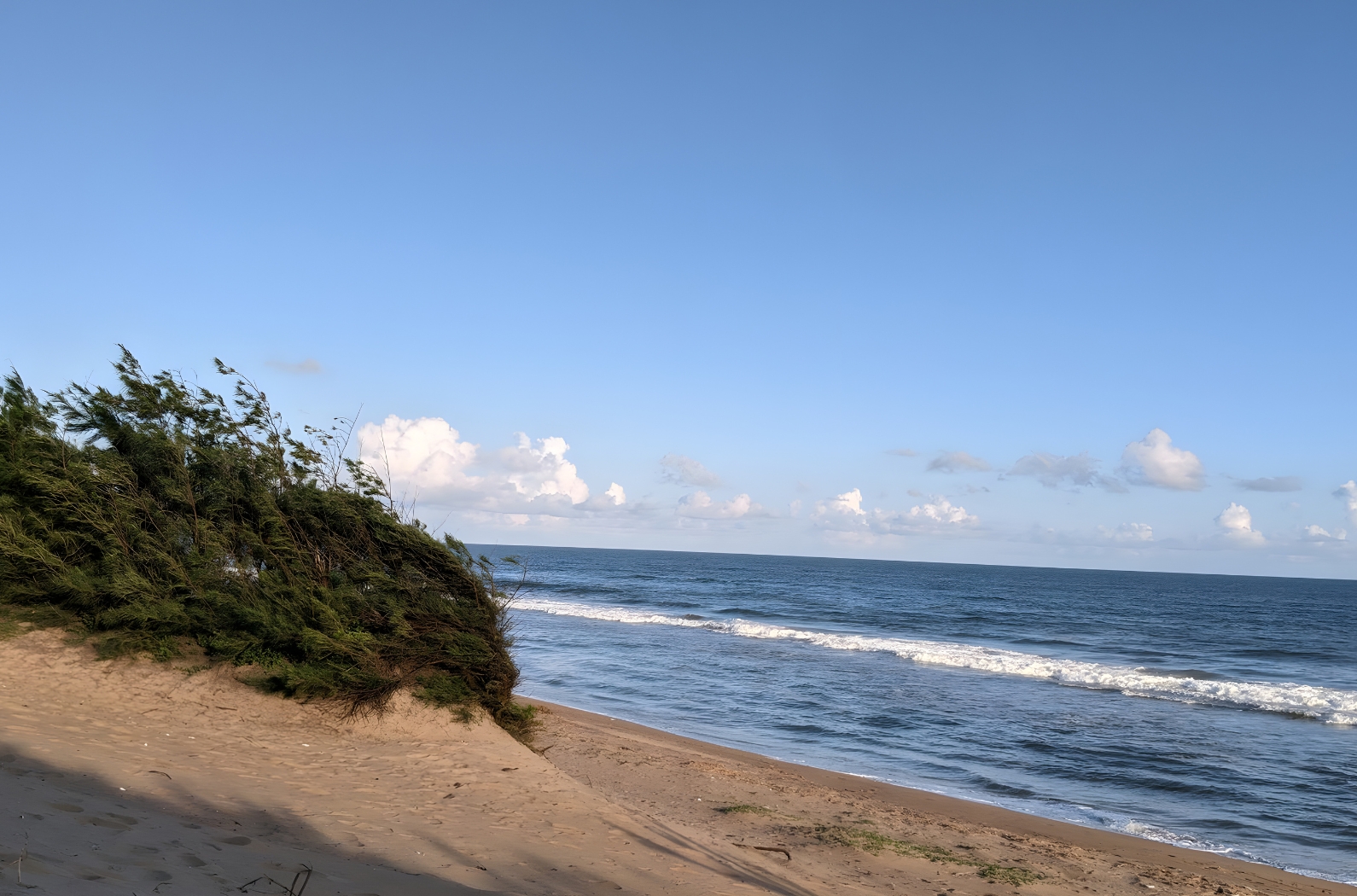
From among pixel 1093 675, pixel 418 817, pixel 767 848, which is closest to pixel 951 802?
pixel 767 848

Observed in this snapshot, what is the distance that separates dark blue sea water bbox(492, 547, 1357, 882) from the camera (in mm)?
12164

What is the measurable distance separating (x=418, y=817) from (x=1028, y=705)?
16.1 metres

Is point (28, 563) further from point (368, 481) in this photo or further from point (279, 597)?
point (368, 481)

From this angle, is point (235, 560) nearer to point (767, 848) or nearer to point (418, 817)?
point (418, 817)

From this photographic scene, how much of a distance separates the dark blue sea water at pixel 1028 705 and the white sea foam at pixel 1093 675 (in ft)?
0.39

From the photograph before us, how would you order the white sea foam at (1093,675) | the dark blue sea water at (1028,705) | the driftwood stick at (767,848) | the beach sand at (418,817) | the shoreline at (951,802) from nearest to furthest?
the beach sand at (418,817)
the driftwood stick at (767,848)
the shoreline at (951,802)
the dark blue sea water at (1028,705)
the white sea foam at (1093,675)

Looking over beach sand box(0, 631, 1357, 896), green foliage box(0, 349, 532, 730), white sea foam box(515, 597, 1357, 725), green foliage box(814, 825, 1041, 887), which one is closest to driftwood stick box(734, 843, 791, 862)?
beach sand box(0, 631, 1357, 896)

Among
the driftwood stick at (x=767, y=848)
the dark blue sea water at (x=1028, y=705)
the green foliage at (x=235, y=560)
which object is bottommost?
the dark blue sea water at (x=1028, y=705)

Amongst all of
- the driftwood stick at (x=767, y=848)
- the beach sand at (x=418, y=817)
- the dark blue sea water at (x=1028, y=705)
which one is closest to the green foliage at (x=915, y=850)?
the beach sand at (x=418, y=817)

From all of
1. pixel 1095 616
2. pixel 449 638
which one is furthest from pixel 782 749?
pixel 1095 616

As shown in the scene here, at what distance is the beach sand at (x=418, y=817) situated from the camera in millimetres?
5469

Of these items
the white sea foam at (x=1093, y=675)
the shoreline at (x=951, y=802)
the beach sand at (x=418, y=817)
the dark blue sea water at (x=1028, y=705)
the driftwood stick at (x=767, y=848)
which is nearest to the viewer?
the beach sand at (x=418, y=817)

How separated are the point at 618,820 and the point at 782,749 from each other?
712 cm

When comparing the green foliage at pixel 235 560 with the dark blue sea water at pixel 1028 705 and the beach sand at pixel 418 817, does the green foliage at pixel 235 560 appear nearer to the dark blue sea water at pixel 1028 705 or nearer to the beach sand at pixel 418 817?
the beach sand at pixel 418 817
